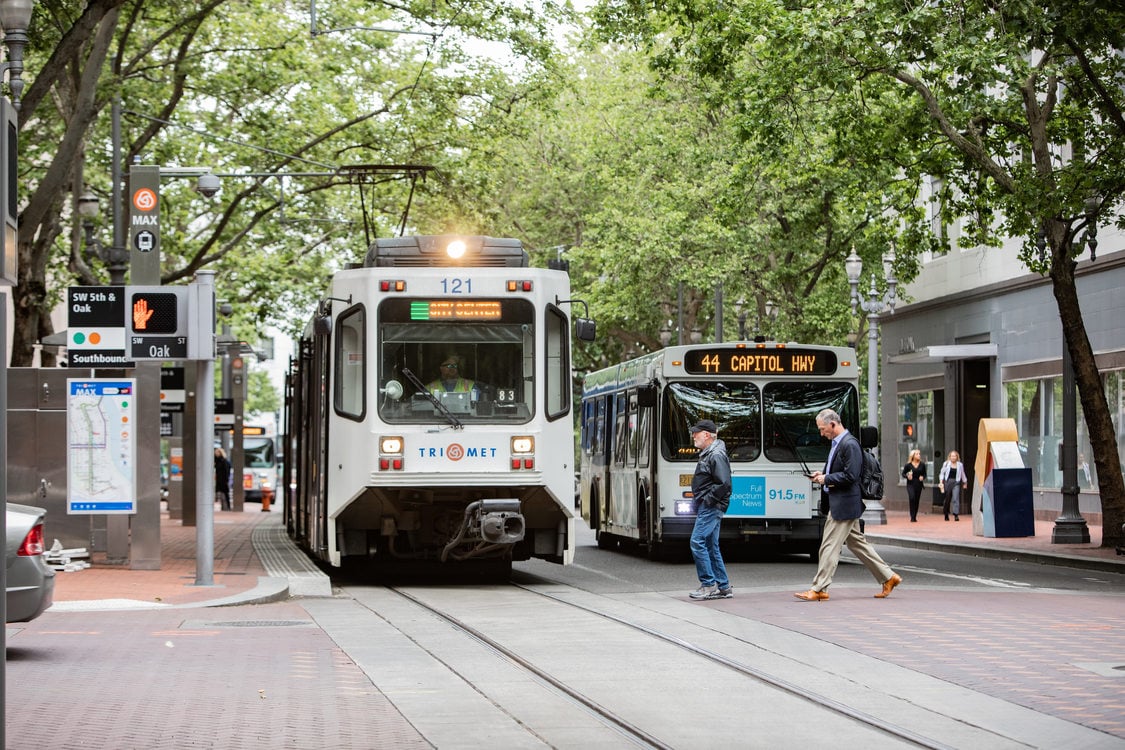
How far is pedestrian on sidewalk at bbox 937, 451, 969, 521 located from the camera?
40062 millimetres

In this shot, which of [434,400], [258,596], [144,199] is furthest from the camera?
[144,199]

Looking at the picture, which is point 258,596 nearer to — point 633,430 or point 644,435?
point 644,435

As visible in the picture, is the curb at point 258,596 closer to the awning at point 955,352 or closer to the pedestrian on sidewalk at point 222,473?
the awning at point 955,352

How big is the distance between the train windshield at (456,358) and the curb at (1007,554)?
951 centimetres

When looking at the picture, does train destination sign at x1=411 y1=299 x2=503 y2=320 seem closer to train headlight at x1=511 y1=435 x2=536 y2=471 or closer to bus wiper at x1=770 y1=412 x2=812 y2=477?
train headlight at x1=511 y1=435 x2=536 y2=471

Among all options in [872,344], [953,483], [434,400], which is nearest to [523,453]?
[434,400]

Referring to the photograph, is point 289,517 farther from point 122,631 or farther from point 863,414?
point 863,414

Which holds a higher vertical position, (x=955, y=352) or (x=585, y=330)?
(x=955, y=352)

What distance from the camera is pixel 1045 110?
25141 millimetres

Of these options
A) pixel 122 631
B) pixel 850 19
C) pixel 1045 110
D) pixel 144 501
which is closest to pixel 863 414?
pixel 1045 110

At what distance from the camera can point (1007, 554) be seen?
2662 cm

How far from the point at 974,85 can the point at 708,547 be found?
8038 millimetres

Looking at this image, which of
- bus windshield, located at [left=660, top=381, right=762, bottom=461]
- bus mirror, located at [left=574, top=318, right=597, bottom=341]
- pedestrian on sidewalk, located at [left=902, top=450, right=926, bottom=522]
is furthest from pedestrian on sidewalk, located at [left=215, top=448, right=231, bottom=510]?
bus mirror, located at [left=574, top=318, right=597, bottom=341]

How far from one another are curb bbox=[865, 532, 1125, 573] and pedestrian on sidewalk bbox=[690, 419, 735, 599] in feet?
27.7
